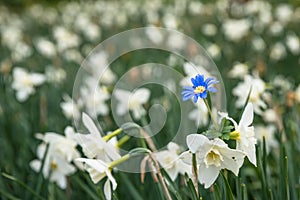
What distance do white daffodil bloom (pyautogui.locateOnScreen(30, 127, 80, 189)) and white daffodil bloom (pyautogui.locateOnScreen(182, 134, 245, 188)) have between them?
21.7 inches

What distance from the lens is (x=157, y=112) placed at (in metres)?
2.35

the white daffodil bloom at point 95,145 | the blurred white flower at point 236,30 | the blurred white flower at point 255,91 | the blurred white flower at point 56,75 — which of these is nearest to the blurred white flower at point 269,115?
the blurred white flower at point 255,91

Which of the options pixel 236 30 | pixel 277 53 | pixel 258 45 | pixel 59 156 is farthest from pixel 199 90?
pixel 236 30

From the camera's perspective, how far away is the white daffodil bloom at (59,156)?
159 centimetres

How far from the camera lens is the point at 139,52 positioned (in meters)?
3.95

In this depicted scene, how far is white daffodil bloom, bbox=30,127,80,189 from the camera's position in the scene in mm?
1590

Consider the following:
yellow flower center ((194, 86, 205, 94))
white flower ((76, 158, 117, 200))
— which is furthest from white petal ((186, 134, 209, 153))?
white flower ((76, 158, 117, 200))

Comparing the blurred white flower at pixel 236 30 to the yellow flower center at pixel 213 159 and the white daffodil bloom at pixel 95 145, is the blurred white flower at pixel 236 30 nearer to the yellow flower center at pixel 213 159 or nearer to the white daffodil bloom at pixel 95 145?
the white daffodil bloom at pixel 95 145

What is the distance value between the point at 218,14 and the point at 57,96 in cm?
284

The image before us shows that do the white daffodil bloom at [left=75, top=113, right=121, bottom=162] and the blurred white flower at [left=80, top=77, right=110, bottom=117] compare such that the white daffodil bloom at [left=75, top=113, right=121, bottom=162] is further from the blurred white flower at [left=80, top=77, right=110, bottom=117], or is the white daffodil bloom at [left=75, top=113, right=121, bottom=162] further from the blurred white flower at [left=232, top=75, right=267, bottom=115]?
the blurred white flower at [left=80, top=77, right=110, bottom=117]

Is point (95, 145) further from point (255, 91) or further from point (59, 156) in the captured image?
point (255, 91)

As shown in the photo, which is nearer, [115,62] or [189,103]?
[189,103]

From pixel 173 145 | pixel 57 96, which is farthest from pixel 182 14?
pixel 173 145

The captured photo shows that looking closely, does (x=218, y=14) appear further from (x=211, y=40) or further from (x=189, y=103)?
(x=189, y=103)
